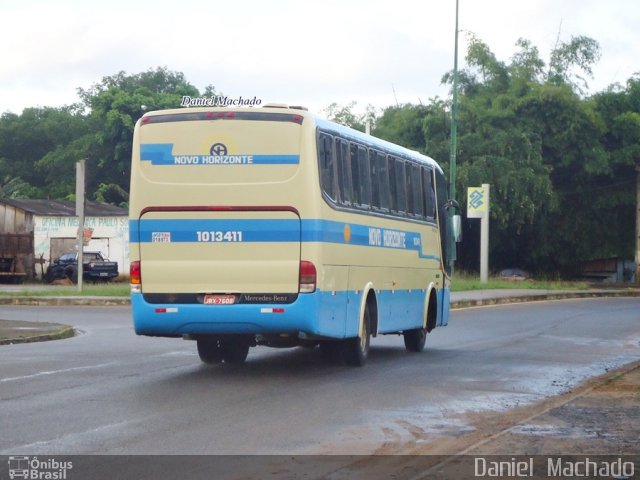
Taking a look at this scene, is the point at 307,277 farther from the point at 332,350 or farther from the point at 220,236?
the point at 332,350

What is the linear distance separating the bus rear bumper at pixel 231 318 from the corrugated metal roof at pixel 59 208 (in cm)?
4358

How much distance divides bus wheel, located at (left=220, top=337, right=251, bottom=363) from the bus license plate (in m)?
2.36

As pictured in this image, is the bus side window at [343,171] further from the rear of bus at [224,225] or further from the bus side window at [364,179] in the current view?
the rear of bus at [224,225]

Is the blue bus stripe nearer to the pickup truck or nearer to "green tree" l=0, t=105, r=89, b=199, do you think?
the pickup truck

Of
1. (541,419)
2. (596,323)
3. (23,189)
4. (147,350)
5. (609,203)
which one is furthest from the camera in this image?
(23,189)

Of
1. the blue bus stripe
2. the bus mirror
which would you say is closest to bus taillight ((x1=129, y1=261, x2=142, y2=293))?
the blue bus stripe

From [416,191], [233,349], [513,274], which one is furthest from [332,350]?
[513,274]

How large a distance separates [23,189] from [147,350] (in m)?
71.1

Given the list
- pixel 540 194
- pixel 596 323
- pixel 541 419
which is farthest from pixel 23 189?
pixel 541 419

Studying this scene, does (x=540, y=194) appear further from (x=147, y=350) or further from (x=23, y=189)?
(x=23, y=189)

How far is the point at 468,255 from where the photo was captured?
6103 cm

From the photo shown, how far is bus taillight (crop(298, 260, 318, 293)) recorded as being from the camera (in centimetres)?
1509

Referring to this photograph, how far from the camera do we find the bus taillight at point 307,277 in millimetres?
15086

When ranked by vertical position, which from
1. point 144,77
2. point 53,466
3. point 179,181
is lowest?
point 53,466
